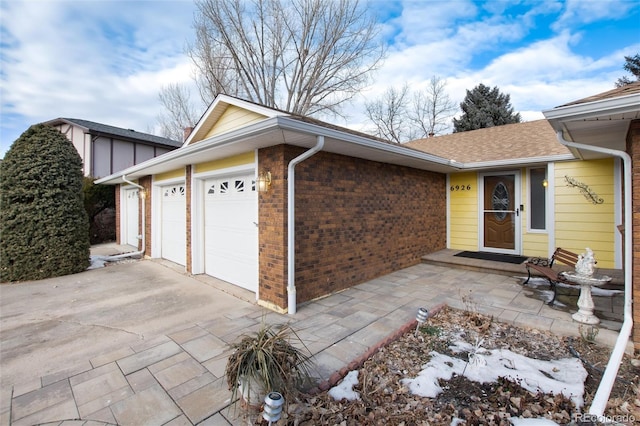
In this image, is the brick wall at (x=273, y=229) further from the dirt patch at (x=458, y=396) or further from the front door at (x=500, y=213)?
the front door at (x=500, y=213)

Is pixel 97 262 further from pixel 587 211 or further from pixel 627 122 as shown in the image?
pixel 587 211

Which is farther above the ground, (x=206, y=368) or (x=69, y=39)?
(x=69, y=39)

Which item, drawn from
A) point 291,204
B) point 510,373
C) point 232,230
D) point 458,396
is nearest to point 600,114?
point 510,373

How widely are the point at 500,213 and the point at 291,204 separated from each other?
658 centimetres

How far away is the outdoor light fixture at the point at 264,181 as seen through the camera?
4465 mm

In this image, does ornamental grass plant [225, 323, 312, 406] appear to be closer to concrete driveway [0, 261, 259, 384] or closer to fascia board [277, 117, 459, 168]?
concrete driveway [0, 261, 259, 384]

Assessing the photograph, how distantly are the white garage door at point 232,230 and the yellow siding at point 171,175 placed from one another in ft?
4.23

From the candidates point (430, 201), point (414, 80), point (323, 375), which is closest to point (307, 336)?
point (323, 375)

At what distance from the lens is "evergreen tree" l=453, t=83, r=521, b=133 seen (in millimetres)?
19641

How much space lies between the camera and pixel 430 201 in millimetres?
8094

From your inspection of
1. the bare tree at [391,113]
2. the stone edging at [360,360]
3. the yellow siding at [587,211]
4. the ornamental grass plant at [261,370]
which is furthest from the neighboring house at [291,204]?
the bare tree at [391,113]

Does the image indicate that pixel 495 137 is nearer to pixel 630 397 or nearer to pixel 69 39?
pixel 630 397

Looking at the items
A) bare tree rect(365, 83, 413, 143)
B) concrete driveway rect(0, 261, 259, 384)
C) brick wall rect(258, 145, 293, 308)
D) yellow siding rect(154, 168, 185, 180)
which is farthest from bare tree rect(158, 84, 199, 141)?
brick wall rect(258, 145, 293, 308)

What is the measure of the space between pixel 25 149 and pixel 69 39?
2.90 metres
